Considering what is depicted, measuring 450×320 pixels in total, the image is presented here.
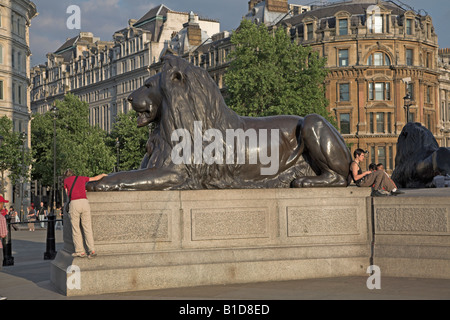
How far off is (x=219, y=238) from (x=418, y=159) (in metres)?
9.94

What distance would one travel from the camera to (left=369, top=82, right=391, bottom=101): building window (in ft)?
210

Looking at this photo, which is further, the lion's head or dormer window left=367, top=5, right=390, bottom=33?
dormer window left=367, top=5, right=390, bottom=33

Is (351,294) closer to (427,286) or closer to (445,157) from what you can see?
(427,286)

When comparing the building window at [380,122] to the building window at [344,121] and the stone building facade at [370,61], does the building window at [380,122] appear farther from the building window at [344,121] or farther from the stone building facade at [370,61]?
the building window at [344,121]

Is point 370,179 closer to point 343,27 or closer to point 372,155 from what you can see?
point 372,155

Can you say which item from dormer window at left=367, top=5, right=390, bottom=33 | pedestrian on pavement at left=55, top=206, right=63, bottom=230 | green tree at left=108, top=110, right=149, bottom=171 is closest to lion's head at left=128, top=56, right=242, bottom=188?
pedestrian on pavement at left=55, top=206, right=63, bottom=230

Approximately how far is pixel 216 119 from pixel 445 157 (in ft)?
29.2

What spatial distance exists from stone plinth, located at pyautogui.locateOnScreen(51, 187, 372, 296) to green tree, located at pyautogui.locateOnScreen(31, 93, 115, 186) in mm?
54483

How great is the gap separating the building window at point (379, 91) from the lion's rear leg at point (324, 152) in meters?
56.6

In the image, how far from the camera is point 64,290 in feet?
26.2

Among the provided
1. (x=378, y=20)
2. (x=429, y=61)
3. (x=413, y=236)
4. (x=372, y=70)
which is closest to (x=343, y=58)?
(x=372, y=70)

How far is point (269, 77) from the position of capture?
4581 cm

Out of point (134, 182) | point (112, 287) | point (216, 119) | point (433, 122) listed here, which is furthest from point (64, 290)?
point (433, 122)

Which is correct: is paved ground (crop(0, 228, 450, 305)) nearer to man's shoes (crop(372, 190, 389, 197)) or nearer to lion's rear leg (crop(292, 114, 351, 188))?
man's shoes (crop(372, 190, 389, 197))
